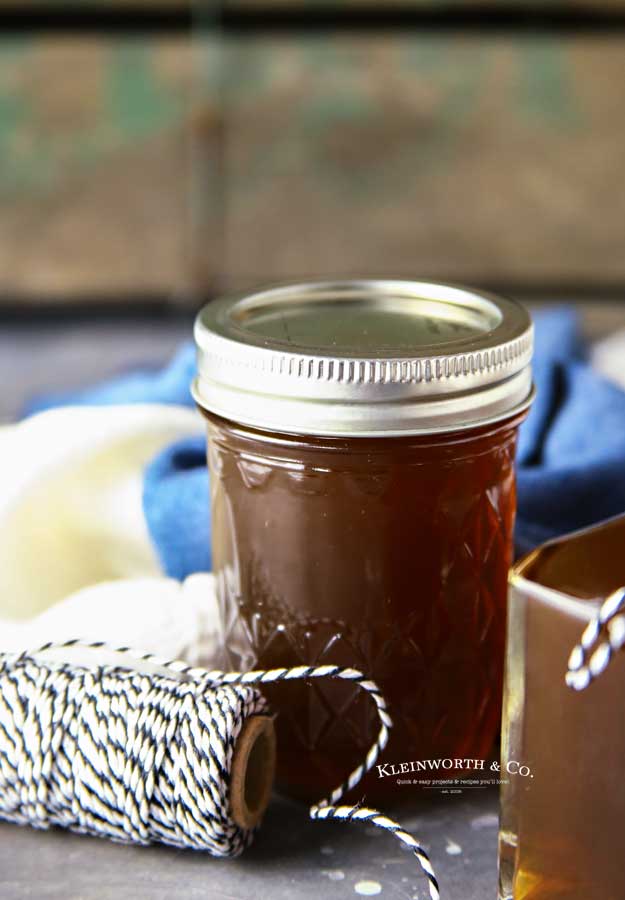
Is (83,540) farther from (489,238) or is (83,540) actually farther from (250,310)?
(489,238)

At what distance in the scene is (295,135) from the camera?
139 centimetres

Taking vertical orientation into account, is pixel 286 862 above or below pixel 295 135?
below

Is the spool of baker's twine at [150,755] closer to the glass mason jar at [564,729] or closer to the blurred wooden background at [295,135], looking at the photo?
the glass mason jar at [564,729]

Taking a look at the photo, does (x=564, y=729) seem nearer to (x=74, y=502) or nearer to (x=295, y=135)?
(x=74, y=502)

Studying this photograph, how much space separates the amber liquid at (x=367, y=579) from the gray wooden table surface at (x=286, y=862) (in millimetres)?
27

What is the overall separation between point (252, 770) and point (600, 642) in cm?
19

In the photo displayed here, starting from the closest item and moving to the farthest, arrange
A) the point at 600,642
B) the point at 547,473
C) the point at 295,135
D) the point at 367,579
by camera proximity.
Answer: the point at 600,642 → the point at 367,579 → the point at 547,473 → the point at 295,135

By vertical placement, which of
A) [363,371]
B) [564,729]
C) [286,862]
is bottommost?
[286,862]

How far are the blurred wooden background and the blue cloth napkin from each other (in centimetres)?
64

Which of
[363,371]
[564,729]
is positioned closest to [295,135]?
[363,371]

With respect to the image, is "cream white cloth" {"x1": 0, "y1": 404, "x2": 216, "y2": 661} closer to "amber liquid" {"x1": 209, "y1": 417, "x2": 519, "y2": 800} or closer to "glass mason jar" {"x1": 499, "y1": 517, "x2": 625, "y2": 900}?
"amber liquid" {"x1": 209, "y1": 417, "x2": 519, "y2": 800}

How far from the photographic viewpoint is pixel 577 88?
138cm

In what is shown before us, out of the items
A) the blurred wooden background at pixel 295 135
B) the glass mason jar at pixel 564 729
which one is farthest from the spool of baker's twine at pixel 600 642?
the blurred wooden background at pixel 295 135

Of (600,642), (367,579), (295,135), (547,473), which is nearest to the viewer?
(600,642)
